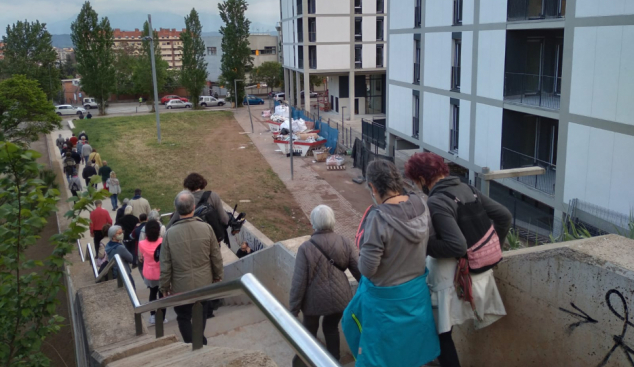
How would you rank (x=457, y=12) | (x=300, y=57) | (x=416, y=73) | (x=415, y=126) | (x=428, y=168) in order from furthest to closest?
(x=300, y=57)
(x=415, y=126)
(x=416, y=73)
(x=457, y=12)
(x=428, y=168)

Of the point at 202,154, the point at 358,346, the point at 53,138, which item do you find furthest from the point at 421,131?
the point at 53,138

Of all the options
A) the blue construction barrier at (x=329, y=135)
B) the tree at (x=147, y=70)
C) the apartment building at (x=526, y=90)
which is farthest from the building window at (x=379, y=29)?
the tree at (x=147, y=70)

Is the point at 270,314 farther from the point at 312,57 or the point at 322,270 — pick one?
the point at 312,57

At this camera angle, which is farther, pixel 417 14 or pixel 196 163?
pixel 196 163

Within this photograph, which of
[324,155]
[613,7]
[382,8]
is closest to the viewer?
[613,7]

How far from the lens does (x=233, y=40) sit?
62406 mm

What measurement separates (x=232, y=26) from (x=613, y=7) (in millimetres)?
53573

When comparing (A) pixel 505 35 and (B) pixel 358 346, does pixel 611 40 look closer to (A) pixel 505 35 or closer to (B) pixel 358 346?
(A) pixel 505 35

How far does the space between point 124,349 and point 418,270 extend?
2.83m

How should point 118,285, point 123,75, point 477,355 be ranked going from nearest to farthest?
point 477,355 → point 118,285 → point 123,75

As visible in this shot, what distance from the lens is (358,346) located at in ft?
12.5

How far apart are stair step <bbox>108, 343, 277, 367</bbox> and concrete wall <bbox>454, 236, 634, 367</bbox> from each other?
179 centimetres

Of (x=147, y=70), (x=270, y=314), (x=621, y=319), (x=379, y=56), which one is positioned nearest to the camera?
(x=270, y=314)

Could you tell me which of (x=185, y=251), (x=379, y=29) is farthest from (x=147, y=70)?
(x=185, y=251)
